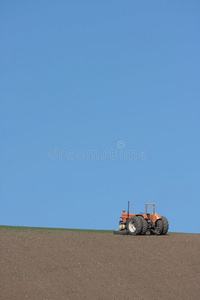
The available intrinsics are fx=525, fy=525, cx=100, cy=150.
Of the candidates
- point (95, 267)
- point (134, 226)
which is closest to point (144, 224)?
point (134, 226)

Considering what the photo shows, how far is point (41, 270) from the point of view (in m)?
22.3

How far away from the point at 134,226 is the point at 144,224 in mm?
986

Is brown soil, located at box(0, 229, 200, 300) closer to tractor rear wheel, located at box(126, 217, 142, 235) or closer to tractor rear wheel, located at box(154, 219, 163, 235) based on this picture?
tractor rear wheel, located at box(126, 217, 142, 235)

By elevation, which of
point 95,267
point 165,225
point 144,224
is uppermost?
point 165,225

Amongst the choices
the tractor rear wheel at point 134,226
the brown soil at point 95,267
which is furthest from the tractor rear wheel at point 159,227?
the brown soil at point 95,267

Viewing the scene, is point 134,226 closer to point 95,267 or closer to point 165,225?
point 165,225

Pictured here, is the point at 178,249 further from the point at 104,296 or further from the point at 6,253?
the point at 6,253

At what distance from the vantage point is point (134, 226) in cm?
3034

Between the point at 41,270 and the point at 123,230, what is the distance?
33.4 ft

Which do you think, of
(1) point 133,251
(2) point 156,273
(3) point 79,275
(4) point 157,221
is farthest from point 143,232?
(3) point 79,275

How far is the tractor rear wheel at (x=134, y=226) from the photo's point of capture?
29.4 metres

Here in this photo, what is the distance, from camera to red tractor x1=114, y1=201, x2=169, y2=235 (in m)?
29.6

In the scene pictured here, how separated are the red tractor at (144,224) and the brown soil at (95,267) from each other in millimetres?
1332

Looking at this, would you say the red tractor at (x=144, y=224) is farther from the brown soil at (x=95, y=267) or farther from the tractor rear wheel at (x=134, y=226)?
the brown soil at (x=95, y=267)
